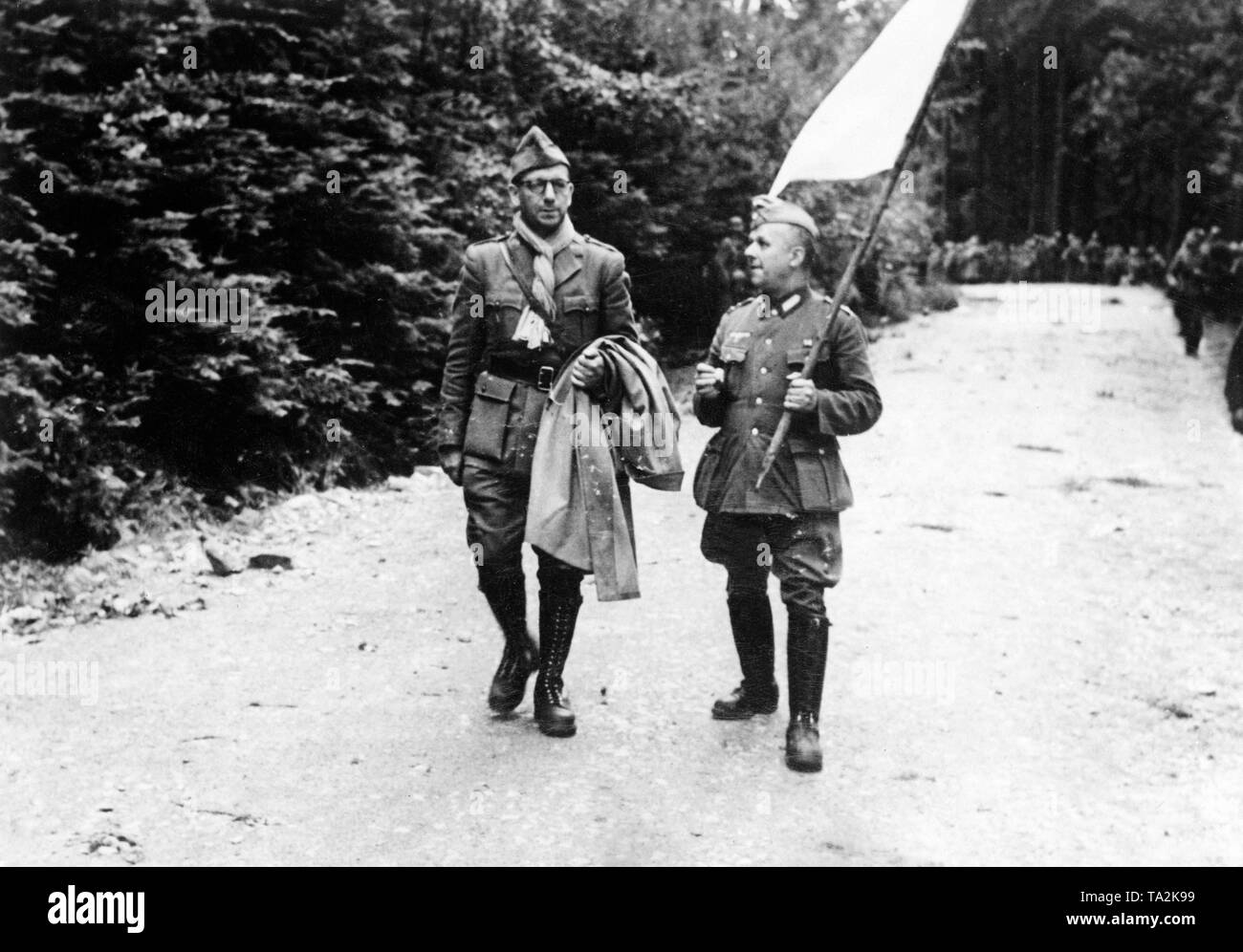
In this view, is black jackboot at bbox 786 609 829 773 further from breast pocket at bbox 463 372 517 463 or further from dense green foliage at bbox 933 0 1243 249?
dense green foliage at bbox 933 0 1243 249

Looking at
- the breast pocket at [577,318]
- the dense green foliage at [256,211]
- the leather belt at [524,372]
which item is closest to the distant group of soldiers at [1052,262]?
the dense green foliage at [256,211]

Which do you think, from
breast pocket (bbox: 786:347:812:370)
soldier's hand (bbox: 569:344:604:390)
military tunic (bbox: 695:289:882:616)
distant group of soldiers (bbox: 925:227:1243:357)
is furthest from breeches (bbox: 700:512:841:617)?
distant group of soldiers (bbox: 925:227:1243:357)

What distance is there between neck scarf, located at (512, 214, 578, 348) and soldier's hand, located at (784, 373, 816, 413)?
986 millimetres

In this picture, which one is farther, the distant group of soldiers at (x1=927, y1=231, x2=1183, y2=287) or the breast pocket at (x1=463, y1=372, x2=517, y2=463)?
the distant group of soldiers at (x1=927, y1=231, x2=1183, y2=287)

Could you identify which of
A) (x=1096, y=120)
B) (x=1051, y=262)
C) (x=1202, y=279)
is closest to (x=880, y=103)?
(x=1202, y=279)

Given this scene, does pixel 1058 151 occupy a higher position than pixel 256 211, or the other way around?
pixel 1058 151

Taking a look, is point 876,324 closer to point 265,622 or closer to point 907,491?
point 907,491

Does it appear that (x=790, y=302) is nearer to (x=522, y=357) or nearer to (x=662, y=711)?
(x=522, y=357)

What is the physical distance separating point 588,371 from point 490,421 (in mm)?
444

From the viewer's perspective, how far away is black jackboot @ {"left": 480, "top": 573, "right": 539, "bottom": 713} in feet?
16.9

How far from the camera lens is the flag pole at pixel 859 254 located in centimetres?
445

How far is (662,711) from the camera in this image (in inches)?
212

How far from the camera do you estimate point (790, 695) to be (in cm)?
479
